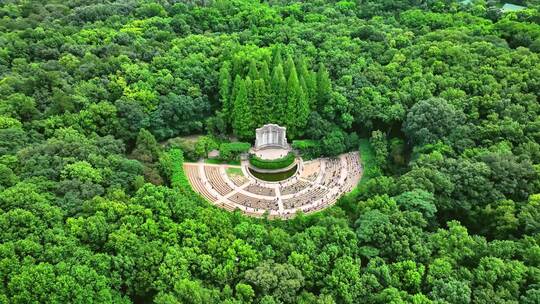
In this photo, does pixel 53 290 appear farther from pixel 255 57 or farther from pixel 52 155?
pixel 255 57

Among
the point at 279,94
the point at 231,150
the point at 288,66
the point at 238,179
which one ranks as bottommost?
the point at 238,179

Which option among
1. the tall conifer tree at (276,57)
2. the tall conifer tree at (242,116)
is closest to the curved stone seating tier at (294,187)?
the tall conifer tree at (242,116)

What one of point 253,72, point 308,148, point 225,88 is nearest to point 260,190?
point 308,148

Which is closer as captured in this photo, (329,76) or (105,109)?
(105,109)

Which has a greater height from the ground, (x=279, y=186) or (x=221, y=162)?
(x=221, y=162)

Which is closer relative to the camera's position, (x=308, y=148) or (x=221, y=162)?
(x=221, y=162)

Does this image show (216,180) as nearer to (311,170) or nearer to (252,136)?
(252,136)

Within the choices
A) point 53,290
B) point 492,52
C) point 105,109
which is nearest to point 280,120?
point 105,109

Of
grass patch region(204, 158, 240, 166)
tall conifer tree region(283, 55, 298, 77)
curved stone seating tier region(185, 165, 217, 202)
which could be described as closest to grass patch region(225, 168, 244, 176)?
grass patch region(204, 158, 240, 166)
